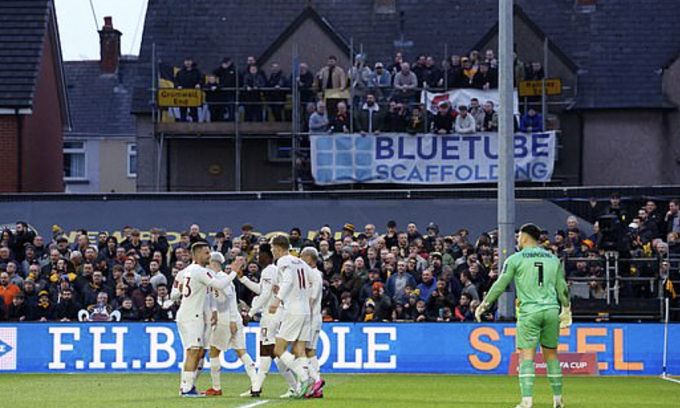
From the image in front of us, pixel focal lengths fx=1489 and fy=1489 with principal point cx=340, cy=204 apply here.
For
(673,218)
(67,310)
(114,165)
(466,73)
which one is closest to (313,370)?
(67,310)

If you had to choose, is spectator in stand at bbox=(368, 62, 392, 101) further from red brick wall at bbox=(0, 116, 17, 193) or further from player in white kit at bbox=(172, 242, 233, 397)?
player in white kit at bbox=(172, 242, 233, 397)

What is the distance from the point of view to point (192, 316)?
1980 cm

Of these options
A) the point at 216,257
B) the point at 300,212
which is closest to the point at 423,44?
the point at 300,212

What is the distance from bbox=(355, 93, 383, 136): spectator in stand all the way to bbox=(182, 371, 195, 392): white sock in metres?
17.5

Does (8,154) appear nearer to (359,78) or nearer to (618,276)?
(359,78)

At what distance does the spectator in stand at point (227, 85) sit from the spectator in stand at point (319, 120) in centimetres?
233

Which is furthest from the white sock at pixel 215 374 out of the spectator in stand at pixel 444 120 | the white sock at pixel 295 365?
the spectator in stand at pixel 444 120

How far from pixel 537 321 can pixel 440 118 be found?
65.1 ft

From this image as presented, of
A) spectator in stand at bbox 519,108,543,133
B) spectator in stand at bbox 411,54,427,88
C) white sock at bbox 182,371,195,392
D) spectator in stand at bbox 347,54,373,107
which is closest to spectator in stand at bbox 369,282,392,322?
white sock at bbox 182,371,195,392

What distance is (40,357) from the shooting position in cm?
2678

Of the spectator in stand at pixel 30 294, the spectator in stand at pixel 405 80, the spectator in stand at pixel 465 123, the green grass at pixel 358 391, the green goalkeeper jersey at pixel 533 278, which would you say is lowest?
the green grass at pixel 358 391

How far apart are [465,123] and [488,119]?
23.3 inches

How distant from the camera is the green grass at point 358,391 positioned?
61.9ft

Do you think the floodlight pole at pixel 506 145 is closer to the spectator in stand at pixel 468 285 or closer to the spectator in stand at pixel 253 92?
the spectator in stand at pixel 468 285
